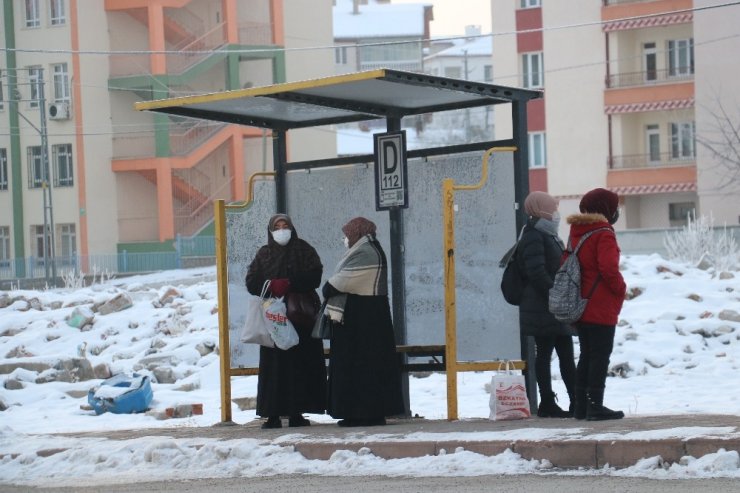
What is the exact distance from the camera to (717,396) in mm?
16672

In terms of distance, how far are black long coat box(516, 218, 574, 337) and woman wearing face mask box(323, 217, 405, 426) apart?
1.12 m

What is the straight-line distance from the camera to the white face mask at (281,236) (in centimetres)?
1195

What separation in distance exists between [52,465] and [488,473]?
368 cm

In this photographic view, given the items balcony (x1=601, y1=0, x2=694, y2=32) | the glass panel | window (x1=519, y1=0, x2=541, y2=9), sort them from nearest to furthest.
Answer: the glass panel
balcony (x1=601, y1=0, x2=694, y2=32)
window (x1=519, y1=0, x2=541, y2=9)

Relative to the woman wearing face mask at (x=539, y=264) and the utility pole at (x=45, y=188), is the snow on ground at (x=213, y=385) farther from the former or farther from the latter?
the utility pole at (x=45, y=188)

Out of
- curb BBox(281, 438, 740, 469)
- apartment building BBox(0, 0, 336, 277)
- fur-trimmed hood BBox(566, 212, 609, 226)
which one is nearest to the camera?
curb BBox(281, 438, 740, 469)

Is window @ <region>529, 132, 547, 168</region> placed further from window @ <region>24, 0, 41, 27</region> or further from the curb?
the curb

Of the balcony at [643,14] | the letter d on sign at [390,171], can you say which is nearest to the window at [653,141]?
the balcony at [643,14]

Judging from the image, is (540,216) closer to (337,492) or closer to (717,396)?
(337,492)

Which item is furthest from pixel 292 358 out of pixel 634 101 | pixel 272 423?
pixel 634 101

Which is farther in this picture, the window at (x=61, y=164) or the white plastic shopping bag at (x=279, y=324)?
the window at (x=61, y=164)

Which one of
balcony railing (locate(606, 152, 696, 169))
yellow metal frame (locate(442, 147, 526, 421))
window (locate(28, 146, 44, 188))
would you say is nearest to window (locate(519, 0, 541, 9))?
balcony railing (locate(606, 152, 696, 169))

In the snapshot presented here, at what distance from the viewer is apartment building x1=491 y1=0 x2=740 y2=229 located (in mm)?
52906

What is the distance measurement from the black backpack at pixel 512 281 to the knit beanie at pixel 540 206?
0.82 ft
